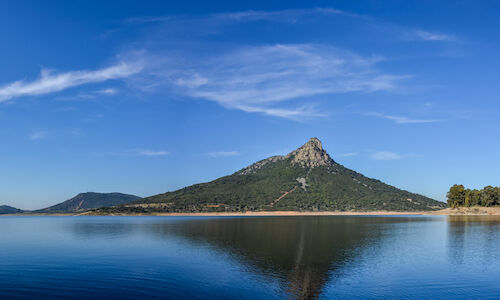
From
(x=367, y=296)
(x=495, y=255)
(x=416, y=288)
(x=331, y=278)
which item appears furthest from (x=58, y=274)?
(x=495, y=255)

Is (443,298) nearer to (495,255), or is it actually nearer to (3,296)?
(495,255)

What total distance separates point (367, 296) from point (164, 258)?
40834mm

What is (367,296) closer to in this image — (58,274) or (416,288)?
(416,288)

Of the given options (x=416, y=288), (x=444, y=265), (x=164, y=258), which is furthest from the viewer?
(x=164, y=258)

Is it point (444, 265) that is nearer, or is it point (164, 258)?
point (444, 265)

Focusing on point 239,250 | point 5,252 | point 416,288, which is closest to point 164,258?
point 239,250

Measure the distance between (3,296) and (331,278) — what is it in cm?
4122

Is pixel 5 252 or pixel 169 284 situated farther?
pixel 5 252

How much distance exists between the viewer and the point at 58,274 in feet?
176

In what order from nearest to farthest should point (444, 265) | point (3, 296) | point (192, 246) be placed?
1. point (3, 296)
2. point (444, 265)
3. point (192, 246)

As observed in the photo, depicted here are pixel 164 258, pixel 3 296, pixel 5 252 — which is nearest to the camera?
pixel 3 296

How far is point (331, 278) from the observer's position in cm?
5125

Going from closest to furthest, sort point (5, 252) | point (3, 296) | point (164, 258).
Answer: point (3, 296) < point (164, 258) < point (5, 252)

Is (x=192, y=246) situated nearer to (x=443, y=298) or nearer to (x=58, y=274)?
(x=58, y=274)
